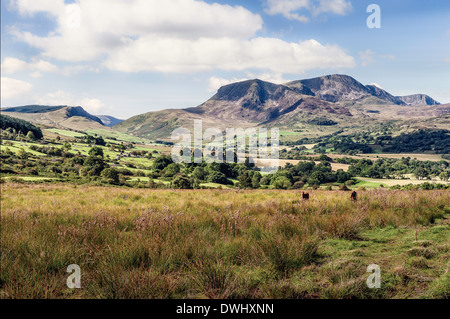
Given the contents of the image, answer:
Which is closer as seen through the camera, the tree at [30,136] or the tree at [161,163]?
the tree at [161,163]

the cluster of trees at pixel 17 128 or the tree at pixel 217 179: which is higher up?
the cluster of trees at pixel 17 128

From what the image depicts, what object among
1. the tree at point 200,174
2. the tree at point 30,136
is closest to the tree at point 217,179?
the tree at point 200,174

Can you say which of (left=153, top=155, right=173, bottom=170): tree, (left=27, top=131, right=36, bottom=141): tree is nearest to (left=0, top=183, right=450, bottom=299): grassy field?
(left=153, top=155, right=173, bottom=170): tree

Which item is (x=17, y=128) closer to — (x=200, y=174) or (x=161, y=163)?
(x=161, y=163)

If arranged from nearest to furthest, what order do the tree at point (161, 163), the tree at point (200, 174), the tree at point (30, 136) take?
the tree at point (200, 174)
the tree at point (161, 163)
the tree at point (30, 136)

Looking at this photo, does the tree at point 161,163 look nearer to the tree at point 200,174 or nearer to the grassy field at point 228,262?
the tree at point 200,174

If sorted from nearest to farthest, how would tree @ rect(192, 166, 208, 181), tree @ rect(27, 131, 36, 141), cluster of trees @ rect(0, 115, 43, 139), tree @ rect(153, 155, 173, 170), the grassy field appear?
the grassy field < tree @ rect(192, 166, 208, 181) < tree @ rect(153, 155, 173, 170) < tree @ rect(27, 131, 36, 141) < cluster of trees @ rect(0, 115, 43, 139)

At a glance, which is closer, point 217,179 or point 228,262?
point 228,262

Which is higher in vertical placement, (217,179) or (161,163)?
(161,163)

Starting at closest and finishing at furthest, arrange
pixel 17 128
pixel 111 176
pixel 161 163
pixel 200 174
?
pixel 111 176 → pixel 200 174 → pixel 161 163 → pixel 17 128

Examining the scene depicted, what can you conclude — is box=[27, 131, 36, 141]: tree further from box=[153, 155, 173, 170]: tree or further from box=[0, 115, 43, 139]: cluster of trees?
box=[153, 155, 173, 170]: tree

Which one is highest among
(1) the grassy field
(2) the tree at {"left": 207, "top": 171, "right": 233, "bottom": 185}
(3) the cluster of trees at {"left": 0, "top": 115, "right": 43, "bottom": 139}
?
(3) the cluster of trees at {"left": 0, "top": 115, "right": 43, "bottom": 139}

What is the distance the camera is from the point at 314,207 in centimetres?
897

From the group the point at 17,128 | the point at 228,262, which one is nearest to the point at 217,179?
the point at 228,262
